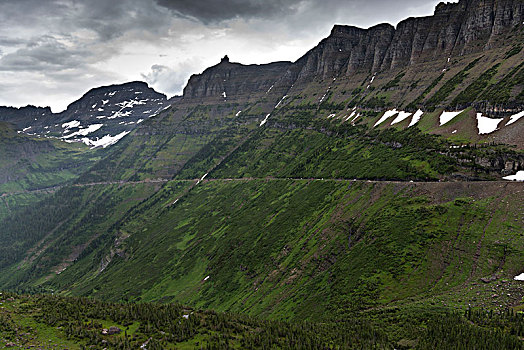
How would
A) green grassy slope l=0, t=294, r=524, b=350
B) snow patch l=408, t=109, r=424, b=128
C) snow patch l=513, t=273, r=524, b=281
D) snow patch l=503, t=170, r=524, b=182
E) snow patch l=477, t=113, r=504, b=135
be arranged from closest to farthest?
green grassy slope l=0, t=294, r=524, b=350 → snow patch l=513, t=273, r=524, b=281 → snow patch l=503, t=170, r=524, b=182 → snow patch l=477, t=113, r=504, b=135 → snow patch l=408, t=109, r=424, b=128

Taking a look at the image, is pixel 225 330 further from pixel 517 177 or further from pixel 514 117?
pixel 514 117

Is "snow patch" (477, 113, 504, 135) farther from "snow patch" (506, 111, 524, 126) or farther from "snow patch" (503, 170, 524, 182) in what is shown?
"snow patch" (503, 170, 524, 182)

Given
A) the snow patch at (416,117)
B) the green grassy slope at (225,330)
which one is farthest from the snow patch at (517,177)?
the snow patch at (416,117)

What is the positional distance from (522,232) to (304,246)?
77220 mm

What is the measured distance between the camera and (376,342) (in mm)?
64688

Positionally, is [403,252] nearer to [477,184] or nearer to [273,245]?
[477,184]

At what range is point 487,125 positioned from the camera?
139750 millimetres

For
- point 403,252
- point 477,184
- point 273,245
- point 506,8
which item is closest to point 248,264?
point 273,245

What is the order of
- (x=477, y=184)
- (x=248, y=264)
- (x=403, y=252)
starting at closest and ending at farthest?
1. (x=403, y=252)
2. (x=477, y=184)
3. (x=248, y=264)

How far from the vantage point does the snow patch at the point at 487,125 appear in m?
136

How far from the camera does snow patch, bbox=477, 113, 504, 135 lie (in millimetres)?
135850

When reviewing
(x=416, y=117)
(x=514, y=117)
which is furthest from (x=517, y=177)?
(x=416, y=117)


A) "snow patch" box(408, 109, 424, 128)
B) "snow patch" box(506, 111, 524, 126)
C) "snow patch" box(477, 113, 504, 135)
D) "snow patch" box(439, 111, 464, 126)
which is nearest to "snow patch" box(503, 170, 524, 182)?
"snow patch" box(477, 113, 504, 135)

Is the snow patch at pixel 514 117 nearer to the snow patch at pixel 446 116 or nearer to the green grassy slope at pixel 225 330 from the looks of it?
the snow patch at pixel 446 116
